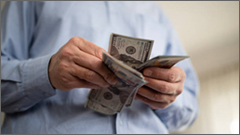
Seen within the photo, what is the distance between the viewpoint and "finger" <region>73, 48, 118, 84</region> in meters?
0.53

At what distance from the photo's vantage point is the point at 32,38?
2.84 ft

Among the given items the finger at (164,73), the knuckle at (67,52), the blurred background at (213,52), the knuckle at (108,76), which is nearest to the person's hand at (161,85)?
the finger at (164,73)

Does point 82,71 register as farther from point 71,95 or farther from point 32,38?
point 32,38

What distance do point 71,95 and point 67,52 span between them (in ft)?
0.72

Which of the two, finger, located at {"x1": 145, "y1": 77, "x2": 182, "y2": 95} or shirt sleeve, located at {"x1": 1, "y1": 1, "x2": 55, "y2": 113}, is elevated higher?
finger, located at {"x1": 145, "y1": 77, "x2": 182, "y2": 95}

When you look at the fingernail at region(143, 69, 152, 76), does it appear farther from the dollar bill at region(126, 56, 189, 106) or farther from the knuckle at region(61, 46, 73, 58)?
the knuckle at region(61, 46, 73, 58)

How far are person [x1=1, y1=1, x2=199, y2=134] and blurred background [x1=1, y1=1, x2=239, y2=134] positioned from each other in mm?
1625

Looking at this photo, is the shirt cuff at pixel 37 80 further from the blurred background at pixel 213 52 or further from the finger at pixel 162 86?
the blurred background at pixel 213 52

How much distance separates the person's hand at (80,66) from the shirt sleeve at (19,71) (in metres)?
0.09

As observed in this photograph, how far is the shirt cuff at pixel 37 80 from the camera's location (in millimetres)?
618

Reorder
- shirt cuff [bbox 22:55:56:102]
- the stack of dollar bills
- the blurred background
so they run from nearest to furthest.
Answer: the stack of dollar bills, shirt cuff [bbox 22:55:56:102], the blurred background

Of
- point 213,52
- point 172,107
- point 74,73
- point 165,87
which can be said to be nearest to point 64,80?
point 74,73

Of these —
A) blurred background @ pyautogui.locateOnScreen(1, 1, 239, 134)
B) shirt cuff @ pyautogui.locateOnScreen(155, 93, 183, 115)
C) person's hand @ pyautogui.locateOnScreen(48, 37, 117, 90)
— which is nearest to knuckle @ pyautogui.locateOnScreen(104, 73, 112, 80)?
person's hand @ pyautogui.locateOnScreen(48, 37, 117, 90)

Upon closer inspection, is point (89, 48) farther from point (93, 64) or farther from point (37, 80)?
point (37, 80)
